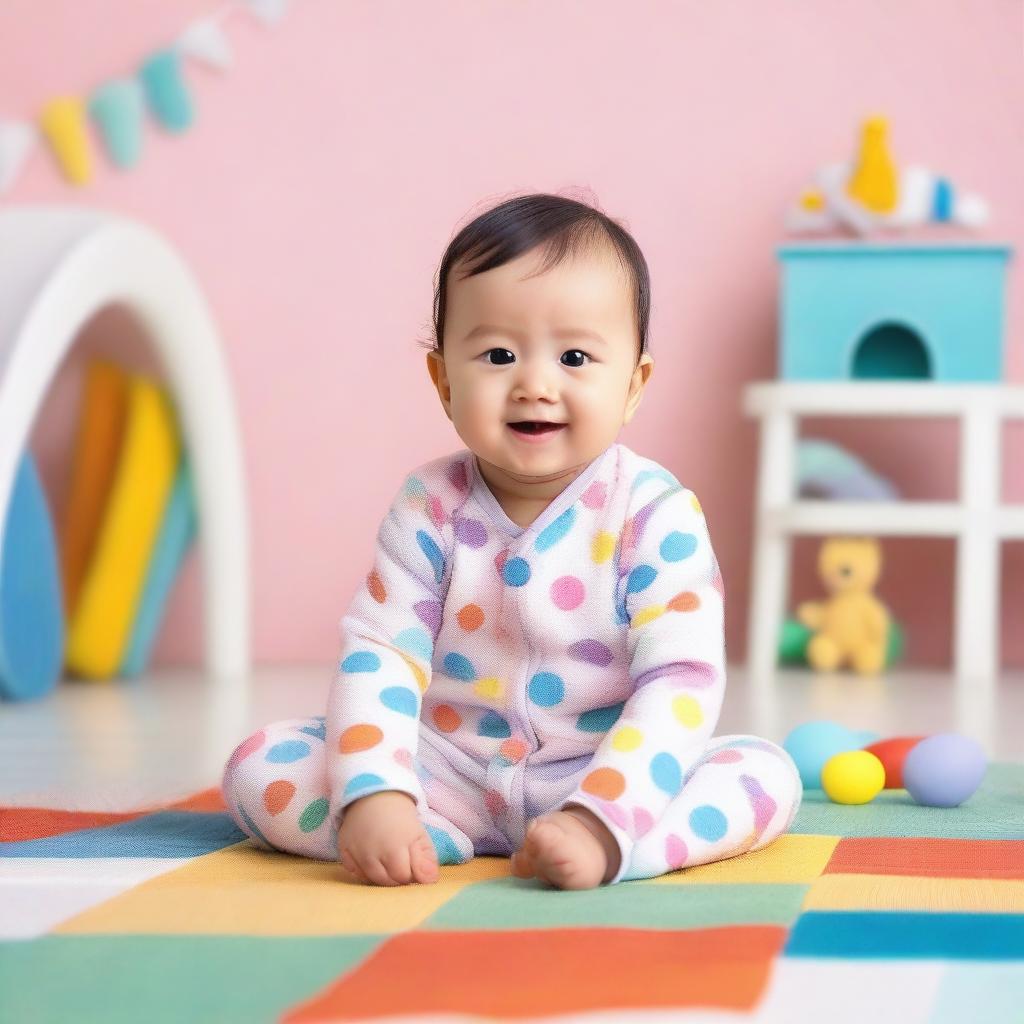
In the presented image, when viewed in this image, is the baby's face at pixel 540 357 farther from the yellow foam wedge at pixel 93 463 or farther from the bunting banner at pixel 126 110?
the bunting banner at pixel 126 110

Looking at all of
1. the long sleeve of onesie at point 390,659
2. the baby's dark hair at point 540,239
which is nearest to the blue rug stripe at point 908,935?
the long sleeve of onesie at point 390,659

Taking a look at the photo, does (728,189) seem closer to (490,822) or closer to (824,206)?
(824,206)

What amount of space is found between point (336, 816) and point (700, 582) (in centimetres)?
23

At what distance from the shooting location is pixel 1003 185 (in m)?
2.41

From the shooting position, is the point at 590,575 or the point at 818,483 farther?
the point at 818,483

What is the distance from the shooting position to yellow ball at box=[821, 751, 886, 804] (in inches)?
42.3

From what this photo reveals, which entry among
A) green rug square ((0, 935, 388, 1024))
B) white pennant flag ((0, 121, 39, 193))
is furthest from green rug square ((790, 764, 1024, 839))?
white pennant flag ((0, 121, 39, 193))

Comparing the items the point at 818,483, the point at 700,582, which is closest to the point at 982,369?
the point at 818,483

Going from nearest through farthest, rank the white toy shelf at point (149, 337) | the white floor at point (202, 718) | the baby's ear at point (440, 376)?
the baby's ear at point (440, 376)
the white floor at point (202, 718)
the white toy shelf at point (149, 337)

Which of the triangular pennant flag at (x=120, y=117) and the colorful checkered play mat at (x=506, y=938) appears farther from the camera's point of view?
the triangular pennant flag at (x=120, y=117)

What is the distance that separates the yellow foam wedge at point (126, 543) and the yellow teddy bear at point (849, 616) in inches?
38.3

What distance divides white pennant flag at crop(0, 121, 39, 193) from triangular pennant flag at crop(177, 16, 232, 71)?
29cm

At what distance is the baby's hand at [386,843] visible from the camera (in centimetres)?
76

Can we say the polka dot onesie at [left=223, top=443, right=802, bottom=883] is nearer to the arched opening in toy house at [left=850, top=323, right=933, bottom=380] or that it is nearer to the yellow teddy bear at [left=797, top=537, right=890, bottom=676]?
the yellow teddy bear at [left=797, top=537, right=890, bottom=676]
